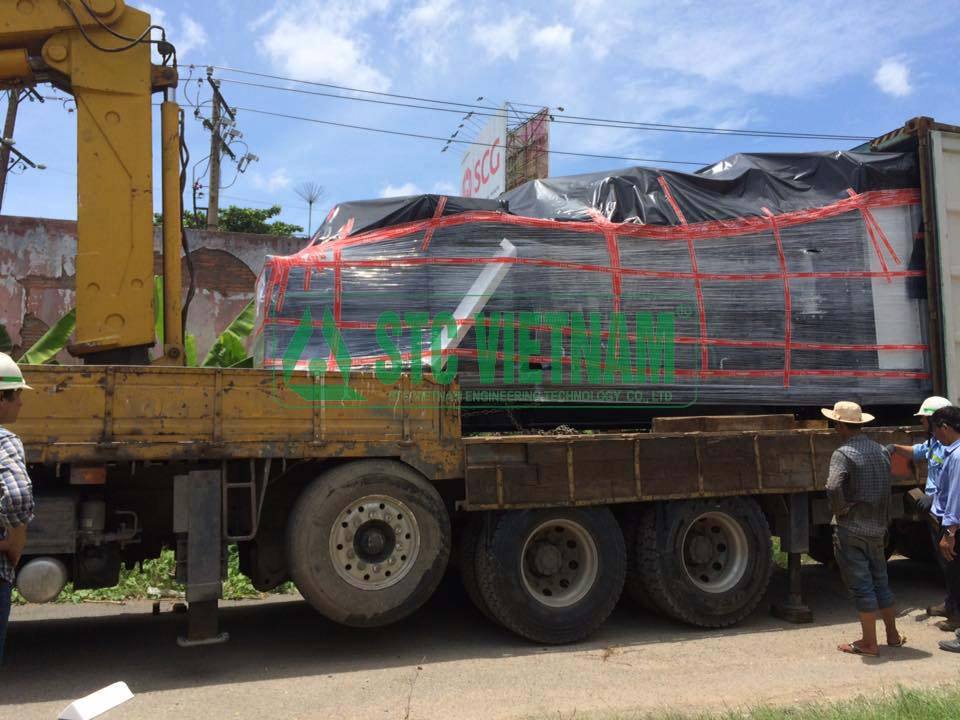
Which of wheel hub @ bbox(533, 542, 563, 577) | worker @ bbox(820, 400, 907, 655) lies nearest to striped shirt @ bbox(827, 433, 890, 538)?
worker @ bbox(820, 400, 907, 655)

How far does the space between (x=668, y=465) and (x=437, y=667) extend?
231 cm

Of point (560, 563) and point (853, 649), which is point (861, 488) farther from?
point (560, 563)

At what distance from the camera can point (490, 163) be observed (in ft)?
67.7

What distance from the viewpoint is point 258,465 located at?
18.0 ft

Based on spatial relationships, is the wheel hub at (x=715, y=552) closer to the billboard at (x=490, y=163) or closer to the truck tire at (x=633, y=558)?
the truck tire at (x=633, y=558)

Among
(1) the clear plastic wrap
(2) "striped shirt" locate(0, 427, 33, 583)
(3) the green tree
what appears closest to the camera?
(2) "striped shirt" locate(0, 427, 33, 583)

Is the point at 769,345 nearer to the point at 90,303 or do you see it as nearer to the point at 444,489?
the point at 444,489

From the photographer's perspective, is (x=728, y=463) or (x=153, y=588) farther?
(x=153, y=588)

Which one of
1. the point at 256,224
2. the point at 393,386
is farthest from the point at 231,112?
the point at 393,386

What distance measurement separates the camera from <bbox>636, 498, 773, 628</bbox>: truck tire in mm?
6199

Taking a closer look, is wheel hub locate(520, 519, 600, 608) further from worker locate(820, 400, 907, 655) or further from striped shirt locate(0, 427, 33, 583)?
striped shirt locate(0, 427, 33, 583)

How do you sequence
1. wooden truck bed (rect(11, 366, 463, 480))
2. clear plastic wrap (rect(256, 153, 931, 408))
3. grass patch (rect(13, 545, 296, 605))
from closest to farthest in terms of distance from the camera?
wooden truck bed (rect(11, 366, 463, 480)), clear plastic wrap (rect(256, 153, 931, 408)), grass patch (rect(13, 545, 296, 605))

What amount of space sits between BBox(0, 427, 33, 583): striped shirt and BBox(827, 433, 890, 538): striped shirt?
4.92 meters

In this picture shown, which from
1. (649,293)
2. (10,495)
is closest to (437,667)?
(10,495)
